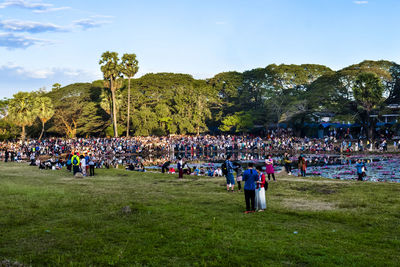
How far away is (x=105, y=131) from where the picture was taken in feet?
221

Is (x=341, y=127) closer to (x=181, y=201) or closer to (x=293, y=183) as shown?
(x=293, y=183)

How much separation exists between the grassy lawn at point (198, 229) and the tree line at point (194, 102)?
141ft

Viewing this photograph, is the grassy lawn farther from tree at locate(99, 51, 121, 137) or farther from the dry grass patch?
tree at locate(99, 51, 121, 137)

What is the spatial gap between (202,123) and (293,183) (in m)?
51.2

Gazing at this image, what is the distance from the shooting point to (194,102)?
2714 inches

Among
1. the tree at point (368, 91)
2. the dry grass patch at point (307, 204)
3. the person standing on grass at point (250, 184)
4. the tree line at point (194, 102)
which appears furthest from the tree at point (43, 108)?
the person standing on grass at point (250, 184)

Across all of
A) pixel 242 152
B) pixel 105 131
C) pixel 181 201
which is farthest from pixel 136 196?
pixel 105 131

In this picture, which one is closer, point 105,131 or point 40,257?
point 40,257

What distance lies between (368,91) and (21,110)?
51.5 metres

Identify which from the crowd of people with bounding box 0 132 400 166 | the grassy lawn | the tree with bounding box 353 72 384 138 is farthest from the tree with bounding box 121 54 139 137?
→ the grassy lawn

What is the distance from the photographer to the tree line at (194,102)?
5706cm

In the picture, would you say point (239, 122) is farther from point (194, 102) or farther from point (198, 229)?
point (198, 229)

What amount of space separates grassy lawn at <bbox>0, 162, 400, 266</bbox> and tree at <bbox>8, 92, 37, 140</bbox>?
47.0 meters

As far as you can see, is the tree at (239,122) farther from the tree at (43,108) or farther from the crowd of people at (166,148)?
the tree at (43,108)
